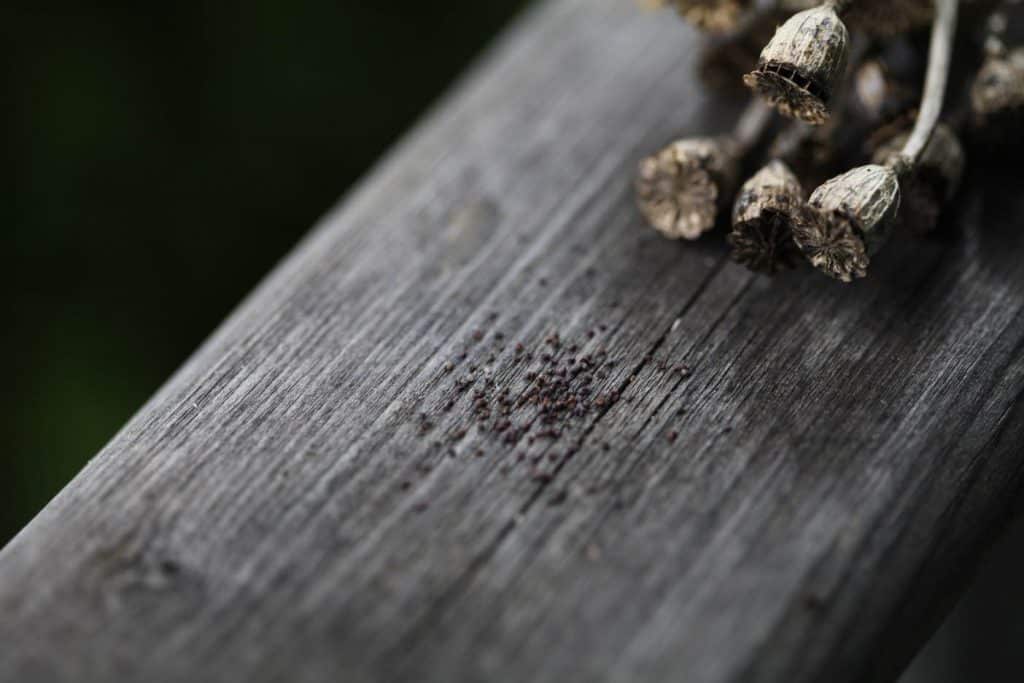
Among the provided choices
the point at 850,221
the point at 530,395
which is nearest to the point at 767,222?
the point at 850,221

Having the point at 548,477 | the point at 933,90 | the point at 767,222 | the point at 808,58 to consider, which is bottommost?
the point at 548,477

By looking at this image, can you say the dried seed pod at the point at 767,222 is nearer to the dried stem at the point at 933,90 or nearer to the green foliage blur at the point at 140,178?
the dried stem at the point at 933,90

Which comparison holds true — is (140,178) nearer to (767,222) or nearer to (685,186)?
(685,186)

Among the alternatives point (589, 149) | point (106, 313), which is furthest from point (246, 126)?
point (589, 149)

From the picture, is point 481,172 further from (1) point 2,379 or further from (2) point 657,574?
(1) point 2,379

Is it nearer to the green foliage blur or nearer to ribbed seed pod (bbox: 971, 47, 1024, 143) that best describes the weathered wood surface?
ribbed seed pod (bbox: 971, 47, 1024, 143)

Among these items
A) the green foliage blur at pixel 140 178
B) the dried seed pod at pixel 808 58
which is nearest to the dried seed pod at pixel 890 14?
the dried seed pod at pixel 808 58

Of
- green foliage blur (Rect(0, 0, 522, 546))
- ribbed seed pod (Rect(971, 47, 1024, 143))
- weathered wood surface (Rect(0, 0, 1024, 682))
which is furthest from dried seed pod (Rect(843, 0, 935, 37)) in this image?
green foliage blur (Rect(0, 0, 522, 546))
